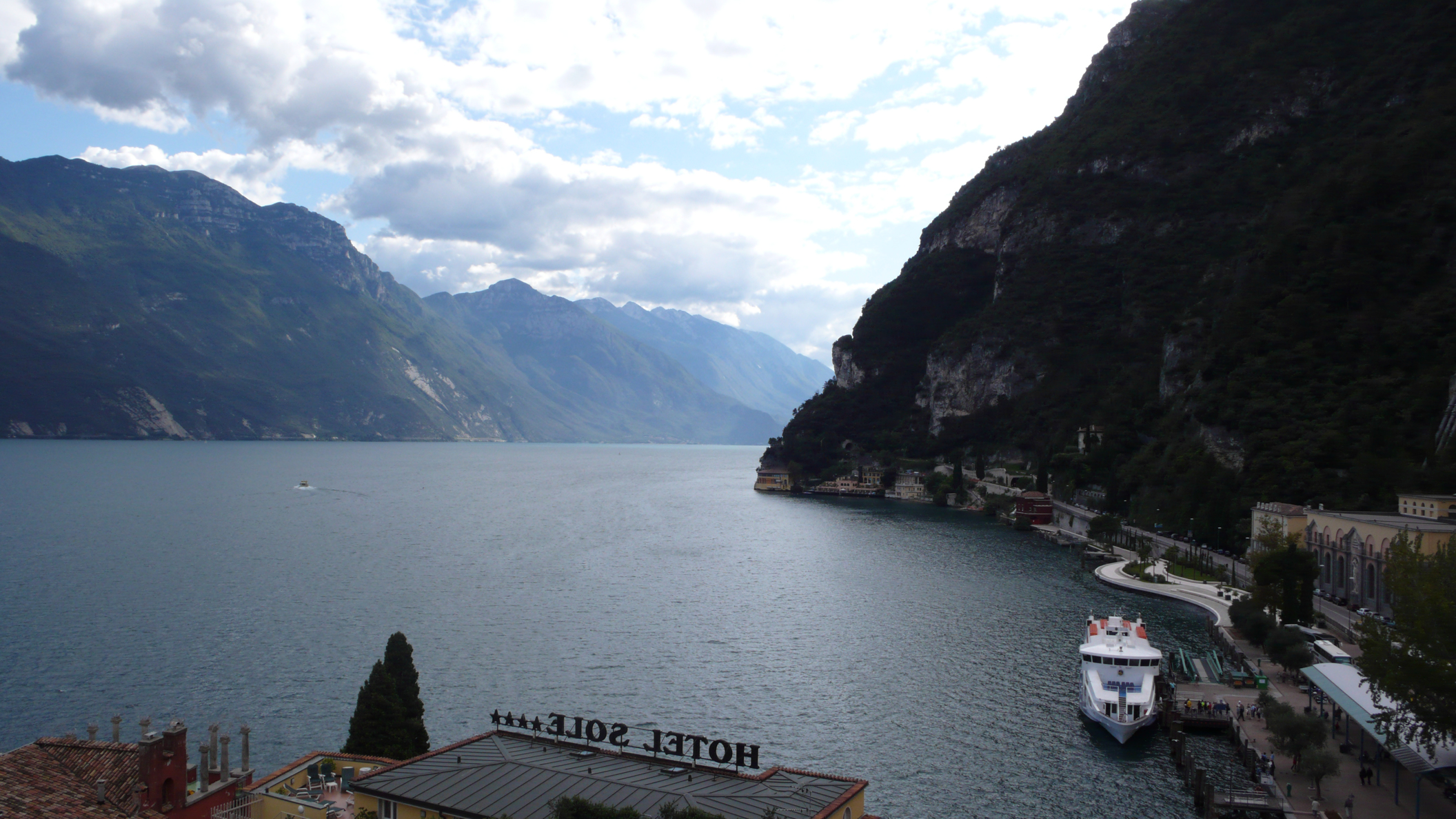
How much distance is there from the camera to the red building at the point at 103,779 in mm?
27625

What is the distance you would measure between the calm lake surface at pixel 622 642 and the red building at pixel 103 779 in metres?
20.7

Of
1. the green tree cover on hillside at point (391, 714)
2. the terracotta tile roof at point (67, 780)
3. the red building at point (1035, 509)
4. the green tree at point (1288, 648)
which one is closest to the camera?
the terracotta tile roof at point (67, 780)

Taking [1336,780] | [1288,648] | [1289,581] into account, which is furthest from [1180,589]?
[1336,780]

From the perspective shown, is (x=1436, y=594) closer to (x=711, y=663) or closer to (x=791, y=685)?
(x=791, y=685)

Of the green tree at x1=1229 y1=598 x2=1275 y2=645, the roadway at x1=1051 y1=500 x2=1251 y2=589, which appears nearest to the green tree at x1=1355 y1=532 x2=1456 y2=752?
the green tree at x1=1229 y1=598 x2=1275 y2=645

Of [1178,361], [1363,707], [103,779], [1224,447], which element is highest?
[1178,361]

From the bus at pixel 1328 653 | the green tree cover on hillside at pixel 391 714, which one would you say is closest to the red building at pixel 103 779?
the green tree cover on hillside at pixel 391 714

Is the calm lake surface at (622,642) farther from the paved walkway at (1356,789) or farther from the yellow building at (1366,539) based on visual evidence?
the yellow building at (1366,539)

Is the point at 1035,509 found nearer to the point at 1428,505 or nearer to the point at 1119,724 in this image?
the point at 1428,505

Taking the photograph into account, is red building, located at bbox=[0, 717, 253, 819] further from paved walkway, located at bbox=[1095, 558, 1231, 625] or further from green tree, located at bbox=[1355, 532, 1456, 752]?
paved walkway, located at bbox=[1095, 558, 1231, 625]

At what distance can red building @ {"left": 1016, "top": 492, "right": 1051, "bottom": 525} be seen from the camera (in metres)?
170

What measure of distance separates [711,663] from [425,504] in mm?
133086

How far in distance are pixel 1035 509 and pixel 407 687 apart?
144470 mm

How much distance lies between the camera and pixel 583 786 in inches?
1331
